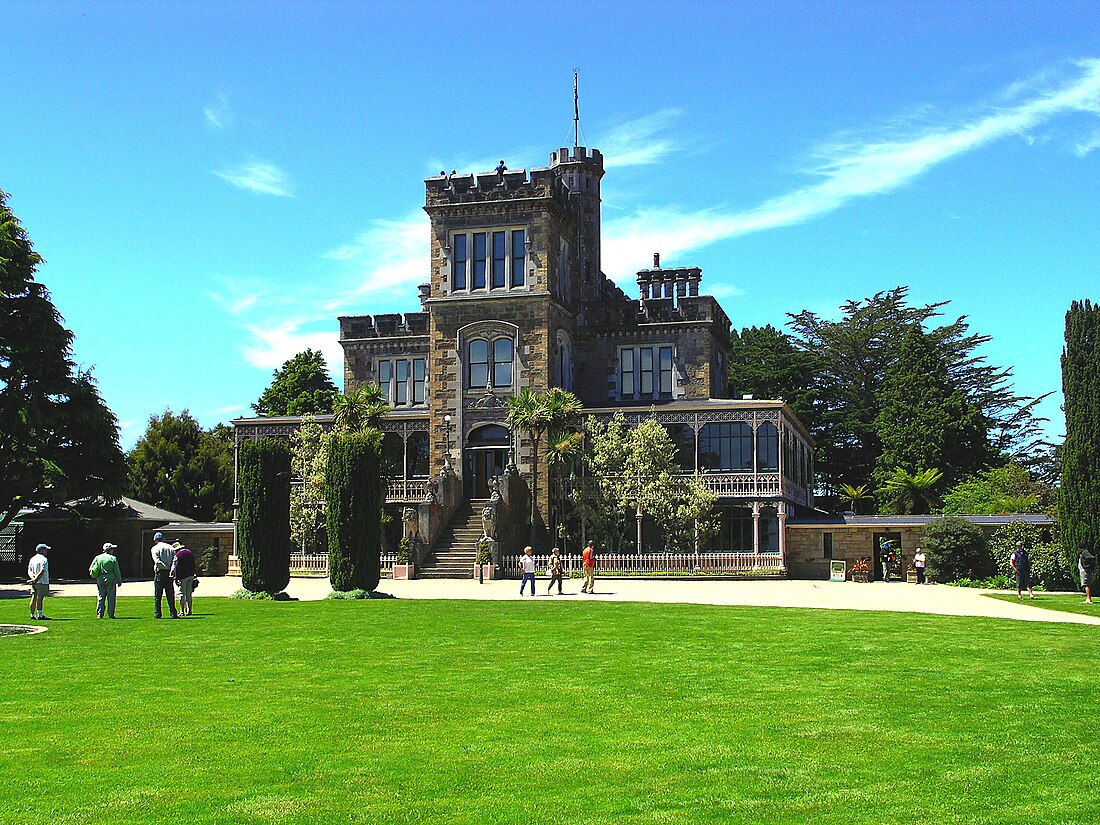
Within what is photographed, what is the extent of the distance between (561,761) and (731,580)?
34754 millimetres

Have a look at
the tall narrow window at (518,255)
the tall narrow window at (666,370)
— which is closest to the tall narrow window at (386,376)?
the tall narrow window at (518,255)

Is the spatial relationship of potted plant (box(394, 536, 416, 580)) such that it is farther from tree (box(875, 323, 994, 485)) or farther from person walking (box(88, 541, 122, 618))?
tree (box(875, 323, 994, 485))

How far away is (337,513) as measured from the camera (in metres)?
30.8

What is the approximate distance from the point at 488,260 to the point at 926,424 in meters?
27.3

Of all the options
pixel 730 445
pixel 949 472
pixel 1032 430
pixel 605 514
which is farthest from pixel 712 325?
pixel 1032 430

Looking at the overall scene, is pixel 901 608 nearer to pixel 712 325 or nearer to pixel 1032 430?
pixel 712 325

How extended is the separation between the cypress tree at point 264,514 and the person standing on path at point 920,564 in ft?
75.2

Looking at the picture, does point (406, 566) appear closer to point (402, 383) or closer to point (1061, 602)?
point (402, 383)

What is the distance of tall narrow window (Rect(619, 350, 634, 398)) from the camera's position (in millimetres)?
54719

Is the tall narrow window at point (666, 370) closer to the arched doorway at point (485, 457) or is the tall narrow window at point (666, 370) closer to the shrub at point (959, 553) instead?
the arched doorway at point (485, 457)

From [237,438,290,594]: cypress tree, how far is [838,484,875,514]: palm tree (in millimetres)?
41642

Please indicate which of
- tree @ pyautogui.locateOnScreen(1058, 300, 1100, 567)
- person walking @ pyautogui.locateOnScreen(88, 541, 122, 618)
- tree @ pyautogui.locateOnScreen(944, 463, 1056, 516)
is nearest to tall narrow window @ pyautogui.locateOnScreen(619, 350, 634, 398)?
tree @ pyautogui.locateOnScreen(944, 463, 1056, 516)

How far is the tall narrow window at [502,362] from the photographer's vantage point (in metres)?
50.2

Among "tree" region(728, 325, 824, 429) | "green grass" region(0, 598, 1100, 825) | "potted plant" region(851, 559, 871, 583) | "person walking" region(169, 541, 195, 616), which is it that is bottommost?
"green grass" region(0, 598, 1100, 825)
